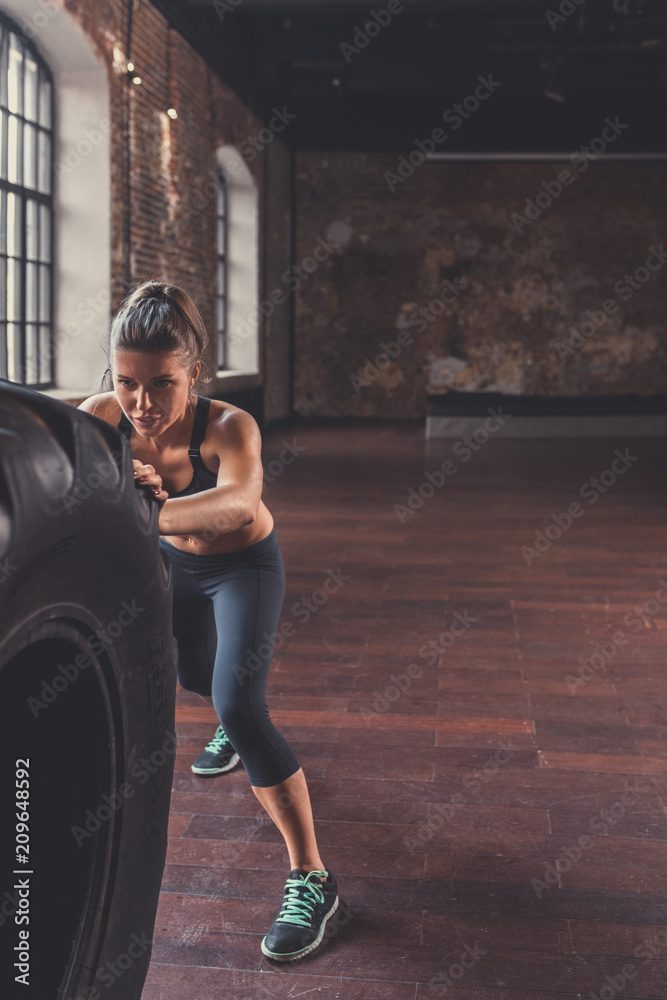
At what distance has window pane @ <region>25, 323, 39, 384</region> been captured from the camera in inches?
304

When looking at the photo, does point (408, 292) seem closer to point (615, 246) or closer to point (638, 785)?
point (615, 246)

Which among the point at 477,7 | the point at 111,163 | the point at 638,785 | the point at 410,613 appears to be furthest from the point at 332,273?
the point at 638,785

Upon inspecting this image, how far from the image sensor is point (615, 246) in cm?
1568

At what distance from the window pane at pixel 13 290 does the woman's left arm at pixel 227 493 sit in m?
5.98

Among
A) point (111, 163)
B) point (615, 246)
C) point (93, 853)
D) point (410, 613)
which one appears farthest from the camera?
point (615, 246)

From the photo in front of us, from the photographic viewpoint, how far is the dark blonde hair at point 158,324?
1759mm

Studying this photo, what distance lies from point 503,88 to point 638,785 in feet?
36.4

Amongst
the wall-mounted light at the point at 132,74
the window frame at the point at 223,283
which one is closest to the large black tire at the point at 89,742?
the wall-mounted light at the point at 132,74

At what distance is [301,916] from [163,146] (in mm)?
8341
